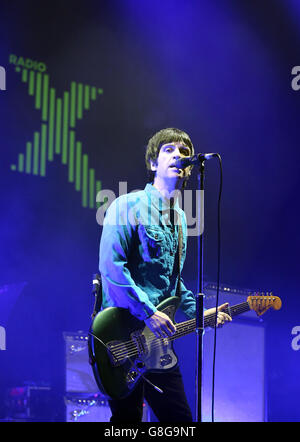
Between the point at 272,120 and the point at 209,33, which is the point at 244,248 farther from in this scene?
the point at 209,33

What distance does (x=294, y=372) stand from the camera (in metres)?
5.89

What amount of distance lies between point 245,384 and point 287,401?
2.56 feet

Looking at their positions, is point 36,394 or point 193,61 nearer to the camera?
point 36,394

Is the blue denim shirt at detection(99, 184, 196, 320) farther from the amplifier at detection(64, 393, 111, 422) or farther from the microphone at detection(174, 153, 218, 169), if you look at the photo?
the amplifier at detection(64, 393, 111, 422)

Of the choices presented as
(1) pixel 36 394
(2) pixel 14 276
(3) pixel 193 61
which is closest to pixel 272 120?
(3) pixel 193 61

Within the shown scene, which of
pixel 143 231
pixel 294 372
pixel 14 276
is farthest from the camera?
pixel 294 372

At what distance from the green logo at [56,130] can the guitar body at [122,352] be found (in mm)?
2962

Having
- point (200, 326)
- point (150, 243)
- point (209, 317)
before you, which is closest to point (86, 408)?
point (209, 317)

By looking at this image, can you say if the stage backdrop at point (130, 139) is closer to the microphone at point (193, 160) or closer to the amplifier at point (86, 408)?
the amplifier at point (86, 408)

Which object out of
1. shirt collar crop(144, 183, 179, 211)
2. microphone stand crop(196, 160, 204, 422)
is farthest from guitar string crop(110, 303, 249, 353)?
shirt collar crop(144, 183, 179, 211)

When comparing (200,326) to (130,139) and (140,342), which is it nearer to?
(140,342)

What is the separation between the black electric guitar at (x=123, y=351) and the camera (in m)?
2.82

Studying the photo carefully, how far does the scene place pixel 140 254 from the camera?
10.2ft

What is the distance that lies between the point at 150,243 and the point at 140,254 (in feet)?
0.28
